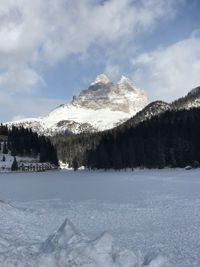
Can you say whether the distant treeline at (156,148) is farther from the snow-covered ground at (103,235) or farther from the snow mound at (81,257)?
the snow mound at (81,257)

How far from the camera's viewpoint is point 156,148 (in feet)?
556

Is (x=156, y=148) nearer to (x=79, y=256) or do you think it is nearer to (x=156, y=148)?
(x=156, y=148)

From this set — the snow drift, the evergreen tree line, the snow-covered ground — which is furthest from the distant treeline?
the snow drift

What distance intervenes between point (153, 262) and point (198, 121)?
16719 cm

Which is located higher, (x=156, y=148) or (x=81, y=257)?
(x=156, y=148)

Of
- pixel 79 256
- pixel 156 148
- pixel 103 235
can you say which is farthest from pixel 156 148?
pixel 79 256

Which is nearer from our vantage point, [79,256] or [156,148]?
[79,256]

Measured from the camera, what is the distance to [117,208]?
36.8 meters

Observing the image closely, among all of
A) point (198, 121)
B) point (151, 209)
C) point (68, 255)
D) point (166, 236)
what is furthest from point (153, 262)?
point (198, 121)

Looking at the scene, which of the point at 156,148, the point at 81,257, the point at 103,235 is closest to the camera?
the point at 81,257

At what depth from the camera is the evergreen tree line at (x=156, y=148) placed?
162 metres

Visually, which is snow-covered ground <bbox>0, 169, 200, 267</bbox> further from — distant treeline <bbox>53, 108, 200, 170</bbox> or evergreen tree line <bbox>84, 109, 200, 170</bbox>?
evergreen tree line <bbox>84, 109, 200, 170</bbox>

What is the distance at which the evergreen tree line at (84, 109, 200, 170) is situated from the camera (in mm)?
161875

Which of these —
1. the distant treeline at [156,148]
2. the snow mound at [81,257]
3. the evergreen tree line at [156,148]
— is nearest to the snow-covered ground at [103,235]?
the snow mound at [81,257]
